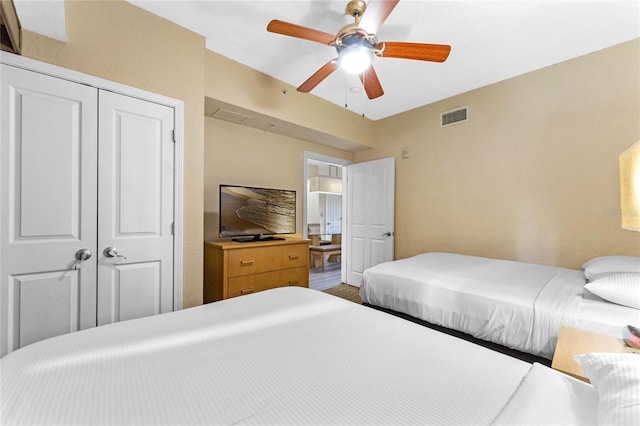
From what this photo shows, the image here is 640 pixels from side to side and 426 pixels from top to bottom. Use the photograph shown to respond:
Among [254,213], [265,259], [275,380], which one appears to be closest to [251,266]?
[265,259]

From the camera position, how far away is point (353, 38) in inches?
69.7

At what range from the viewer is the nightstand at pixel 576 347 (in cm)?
103

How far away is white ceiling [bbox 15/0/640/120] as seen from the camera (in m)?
1.95

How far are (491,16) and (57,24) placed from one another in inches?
117

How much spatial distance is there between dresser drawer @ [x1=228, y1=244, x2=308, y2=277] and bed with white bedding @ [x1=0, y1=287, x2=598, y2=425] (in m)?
1.38

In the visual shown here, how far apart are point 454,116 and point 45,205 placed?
4034mm

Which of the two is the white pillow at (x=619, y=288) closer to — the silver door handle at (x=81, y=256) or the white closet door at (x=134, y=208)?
the white closet door at (x=134, y=208)

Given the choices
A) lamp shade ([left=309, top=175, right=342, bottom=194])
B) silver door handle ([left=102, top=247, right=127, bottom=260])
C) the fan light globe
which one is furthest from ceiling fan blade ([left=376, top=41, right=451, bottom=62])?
A: lamp shade ([left=309, top=175, right=342, bottom=194])

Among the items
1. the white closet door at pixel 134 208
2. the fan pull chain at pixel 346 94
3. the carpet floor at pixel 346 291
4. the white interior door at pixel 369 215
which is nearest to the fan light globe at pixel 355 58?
the fan pull chain at pixel 346 94

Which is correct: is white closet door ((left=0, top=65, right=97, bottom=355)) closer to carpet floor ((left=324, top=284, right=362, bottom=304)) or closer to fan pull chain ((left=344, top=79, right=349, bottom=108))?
fan pull chain ((left=344, top=79, right=349, bottom=108))

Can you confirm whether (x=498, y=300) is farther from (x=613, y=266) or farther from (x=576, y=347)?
(x=613, y=266)

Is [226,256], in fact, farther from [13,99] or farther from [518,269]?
[518,269]

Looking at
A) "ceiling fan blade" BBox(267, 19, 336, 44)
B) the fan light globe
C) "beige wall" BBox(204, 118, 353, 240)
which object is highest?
"ceiling fan blade" BBox(267, 19, 336, 44)

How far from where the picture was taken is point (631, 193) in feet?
4.15
